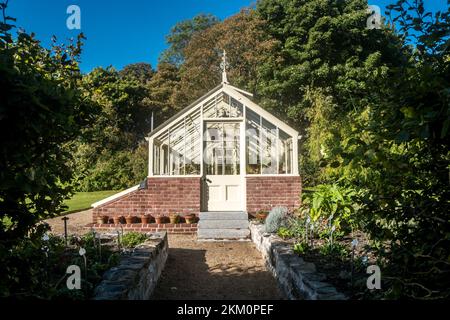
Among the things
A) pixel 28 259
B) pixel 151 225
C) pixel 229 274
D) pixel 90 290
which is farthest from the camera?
pixel 151 225

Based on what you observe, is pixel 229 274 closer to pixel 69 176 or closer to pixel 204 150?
pixel 69 176

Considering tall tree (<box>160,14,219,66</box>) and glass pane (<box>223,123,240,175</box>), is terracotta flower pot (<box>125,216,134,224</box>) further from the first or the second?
tall tree (<box>160,14,219,66</box>)

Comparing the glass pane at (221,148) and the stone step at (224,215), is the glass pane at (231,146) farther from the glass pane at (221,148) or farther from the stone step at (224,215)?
the stone step at (224,215)

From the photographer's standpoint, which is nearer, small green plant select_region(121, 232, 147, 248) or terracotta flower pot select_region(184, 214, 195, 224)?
small green plant select_region(121, 232, 147, 248)

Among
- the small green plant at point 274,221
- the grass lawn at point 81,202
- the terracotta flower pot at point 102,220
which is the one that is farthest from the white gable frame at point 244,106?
the grass lawn at point 81,202

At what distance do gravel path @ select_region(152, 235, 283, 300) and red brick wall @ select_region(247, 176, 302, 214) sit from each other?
5.65 ft

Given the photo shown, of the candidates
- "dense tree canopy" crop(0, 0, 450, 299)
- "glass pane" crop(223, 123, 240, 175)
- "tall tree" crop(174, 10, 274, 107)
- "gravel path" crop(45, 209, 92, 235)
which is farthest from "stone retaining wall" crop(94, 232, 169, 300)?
"tall tree" crop(174, 10, 274, 107)

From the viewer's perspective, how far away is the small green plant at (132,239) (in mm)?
6518

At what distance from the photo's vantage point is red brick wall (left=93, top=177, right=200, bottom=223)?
10430 mm

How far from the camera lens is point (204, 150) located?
1093 centimetres

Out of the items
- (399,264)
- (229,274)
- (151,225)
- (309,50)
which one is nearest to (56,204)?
(399,264)

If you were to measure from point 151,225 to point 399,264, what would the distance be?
322 inches

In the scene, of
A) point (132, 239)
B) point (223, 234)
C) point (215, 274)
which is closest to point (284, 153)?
point (223, 234)

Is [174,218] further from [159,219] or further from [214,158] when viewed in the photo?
[214,158]
